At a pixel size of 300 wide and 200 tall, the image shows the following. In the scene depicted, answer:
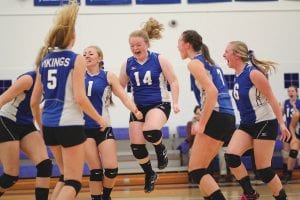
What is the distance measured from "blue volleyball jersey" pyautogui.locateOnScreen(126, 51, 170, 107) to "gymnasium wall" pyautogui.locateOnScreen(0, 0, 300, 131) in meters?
5.44

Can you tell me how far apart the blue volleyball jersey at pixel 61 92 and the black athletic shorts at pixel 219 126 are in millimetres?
1282

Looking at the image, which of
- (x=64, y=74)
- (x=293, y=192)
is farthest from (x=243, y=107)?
(x=293, y=192)

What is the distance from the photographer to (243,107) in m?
5.55

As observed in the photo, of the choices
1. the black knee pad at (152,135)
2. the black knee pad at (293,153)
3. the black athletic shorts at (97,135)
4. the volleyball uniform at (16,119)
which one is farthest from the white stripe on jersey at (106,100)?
the black knee pad at (293,153)

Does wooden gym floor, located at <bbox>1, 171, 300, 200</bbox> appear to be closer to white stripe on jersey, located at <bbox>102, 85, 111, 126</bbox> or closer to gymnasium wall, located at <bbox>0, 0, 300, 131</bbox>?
gymnasium wall, located at <bbox>0, 0, 300, 131</bbox>

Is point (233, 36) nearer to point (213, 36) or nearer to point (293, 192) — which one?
point (213, 36)

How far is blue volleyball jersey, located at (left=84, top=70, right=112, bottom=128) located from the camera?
564 centimetres

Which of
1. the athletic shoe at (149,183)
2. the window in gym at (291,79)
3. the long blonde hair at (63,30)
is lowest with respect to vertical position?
the athletic shoe at (149,183)

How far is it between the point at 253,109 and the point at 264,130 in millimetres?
264

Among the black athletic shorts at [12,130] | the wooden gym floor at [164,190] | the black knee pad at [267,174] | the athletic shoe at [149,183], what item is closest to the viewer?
the black athletic shorts at [12,130]

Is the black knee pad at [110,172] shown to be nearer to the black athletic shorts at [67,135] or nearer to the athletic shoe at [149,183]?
the athletic shoe at [149,183]

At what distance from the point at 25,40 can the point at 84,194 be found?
4.26 meters

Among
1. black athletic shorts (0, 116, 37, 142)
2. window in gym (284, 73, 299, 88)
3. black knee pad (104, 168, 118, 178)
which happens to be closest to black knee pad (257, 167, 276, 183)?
black knee pad (104, 168, 118, 178)

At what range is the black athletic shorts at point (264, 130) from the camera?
5375mm
